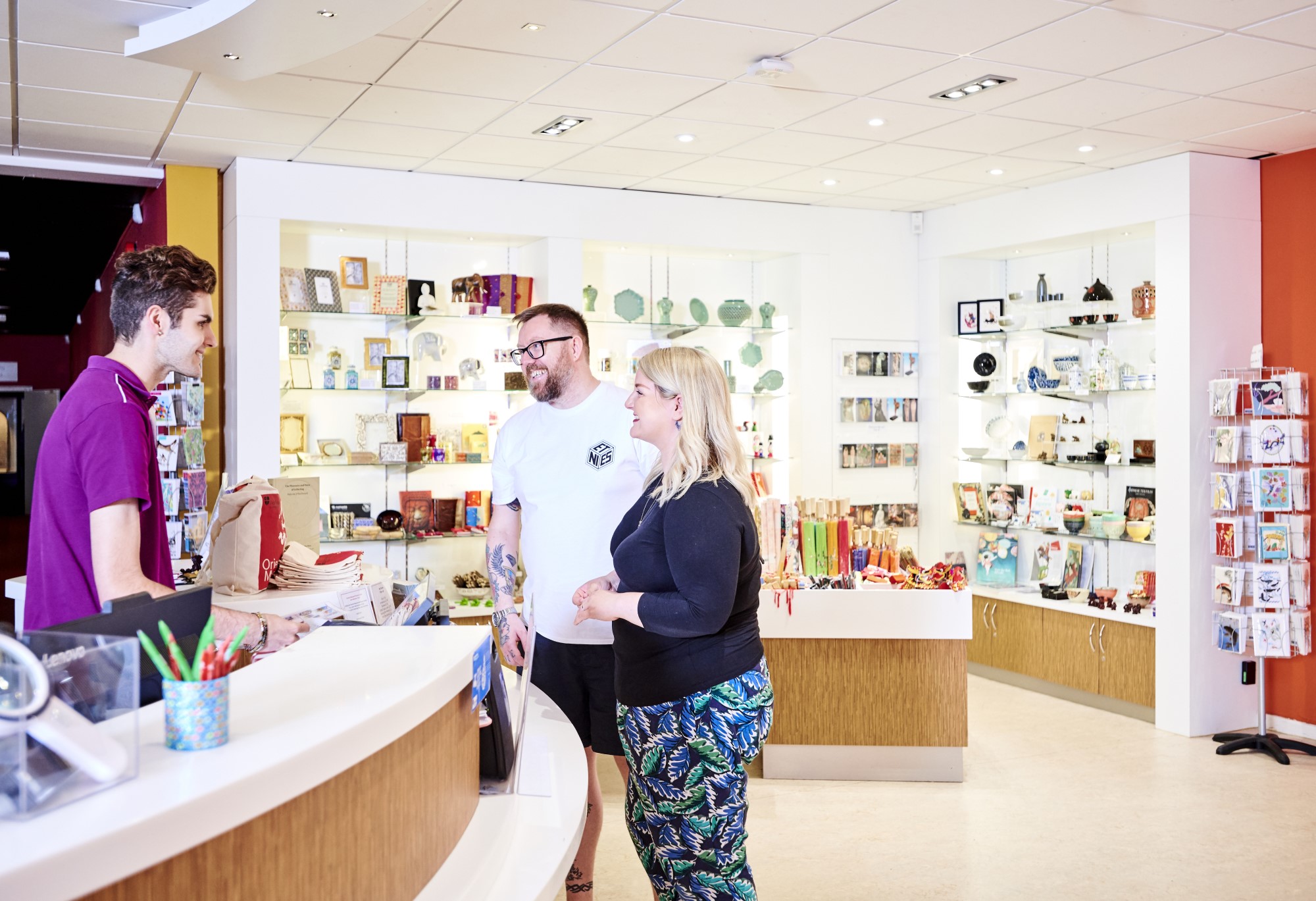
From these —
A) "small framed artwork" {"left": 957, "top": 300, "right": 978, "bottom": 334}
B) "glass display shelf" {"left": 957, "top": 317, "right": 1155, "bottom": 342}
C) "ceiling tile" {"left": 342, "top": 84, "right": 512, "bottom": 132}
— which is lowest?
"glass display shelf" {"left": 957, "top": 317, "right": 1155, "bottom": 342}

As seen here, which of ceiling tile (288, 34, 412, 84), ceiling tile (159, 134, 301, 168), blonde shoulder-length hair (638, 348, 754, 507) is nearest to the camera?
blonde shoulder-length hair (638, 348, 754, 507)

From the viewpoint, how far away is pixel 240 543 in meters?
3.22

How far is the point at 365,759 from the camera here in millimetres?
1505

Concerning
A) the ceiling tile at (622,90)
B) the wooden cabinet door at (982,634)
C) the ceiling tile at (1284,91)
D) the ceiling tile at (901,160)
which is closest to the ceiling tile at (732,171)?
the ceiling tile at (901,160)

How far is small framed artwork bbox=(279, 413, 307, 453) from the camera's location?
6.21 metres

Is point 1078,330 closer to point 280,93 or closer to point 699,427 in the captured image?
point 280,93

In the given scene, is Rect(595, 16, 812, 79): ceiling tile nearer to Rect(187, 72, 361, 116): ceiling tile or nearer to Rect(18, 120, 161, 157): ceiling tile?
Rect(187, 72, 361, 116): ceiling tile

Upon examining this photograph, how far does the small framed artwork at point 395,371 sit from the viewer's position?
636 cm

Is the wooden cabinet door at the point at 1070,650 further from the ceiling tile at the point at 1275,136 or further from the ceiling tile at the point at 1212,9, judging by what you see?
the ceiling tile at the point at 1212,9

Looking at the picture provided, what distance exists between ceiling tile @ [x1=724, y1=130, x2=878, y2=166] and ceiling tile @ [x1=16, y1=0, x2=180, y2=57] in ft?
9.36

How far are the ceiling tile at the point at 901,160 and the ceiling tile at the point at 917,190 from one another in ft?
0.78

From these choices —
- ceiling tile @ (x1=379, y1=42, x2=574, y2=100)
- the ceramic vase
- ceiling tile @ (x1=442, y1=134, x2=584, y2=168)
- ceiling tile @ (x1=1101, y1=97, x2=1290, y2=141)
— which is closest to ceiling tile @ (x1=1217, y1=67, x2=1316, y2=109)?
ceiling tile @ (x1=1101, y1=97, x2=1290, y2=141)

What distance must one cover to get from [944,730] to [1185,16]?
3.15 m

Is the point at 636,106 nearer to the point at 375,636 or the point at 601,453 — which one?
the point at 601,453
